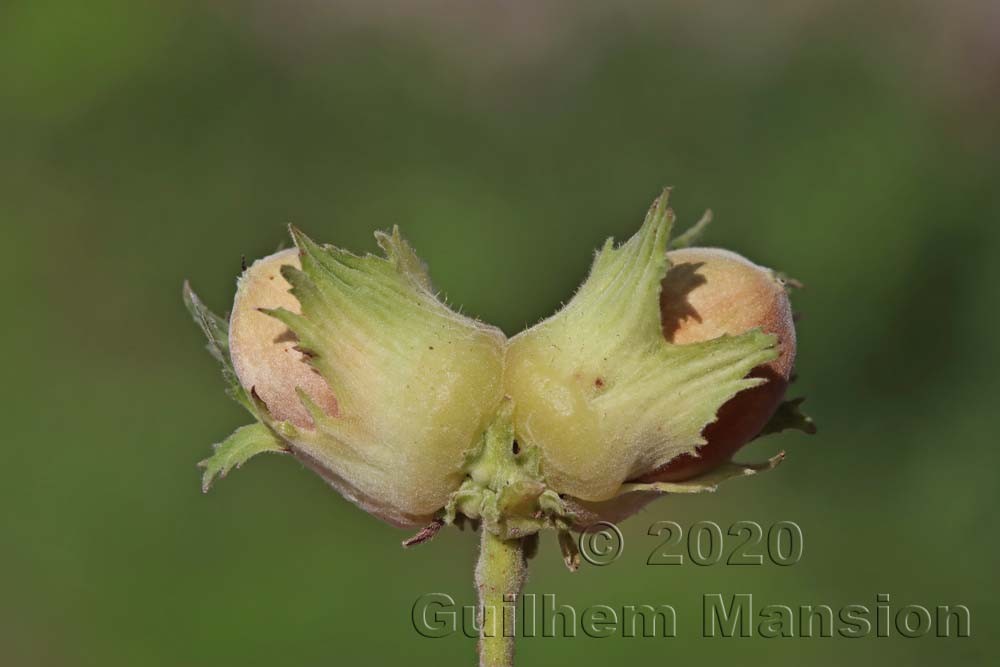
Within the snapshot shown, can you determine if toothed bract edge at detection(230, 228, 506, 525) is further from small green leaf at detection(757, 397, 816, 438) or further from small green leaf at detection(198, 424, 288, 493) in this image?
small green leaf at detection(757, 397, 816, 438)

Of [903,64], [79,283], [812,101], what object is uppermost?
[903,64]

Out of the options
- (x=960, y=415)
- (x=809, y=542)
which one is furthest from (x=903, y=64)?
(x=809, y=542)

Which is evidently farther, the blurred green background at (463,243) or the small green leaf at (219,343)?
the blurred green background at (463,243)

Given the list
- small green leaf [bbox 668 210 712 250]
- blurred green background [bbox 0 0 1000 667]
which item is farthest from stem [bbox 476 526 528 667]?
blurred green background [bbox 0 0 1000 667]

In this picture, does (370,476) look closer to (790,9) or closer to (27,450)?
(27,450)

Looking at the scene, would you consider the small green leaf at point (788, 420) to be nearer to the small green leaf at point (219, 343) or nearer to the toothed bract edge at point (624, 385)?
the toothed bract edge at point (624, 385)

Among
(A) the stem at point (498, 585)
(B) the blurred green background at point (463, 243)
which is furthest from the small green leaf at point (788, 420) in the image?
(B) the blurred green background at point (463, 243)
